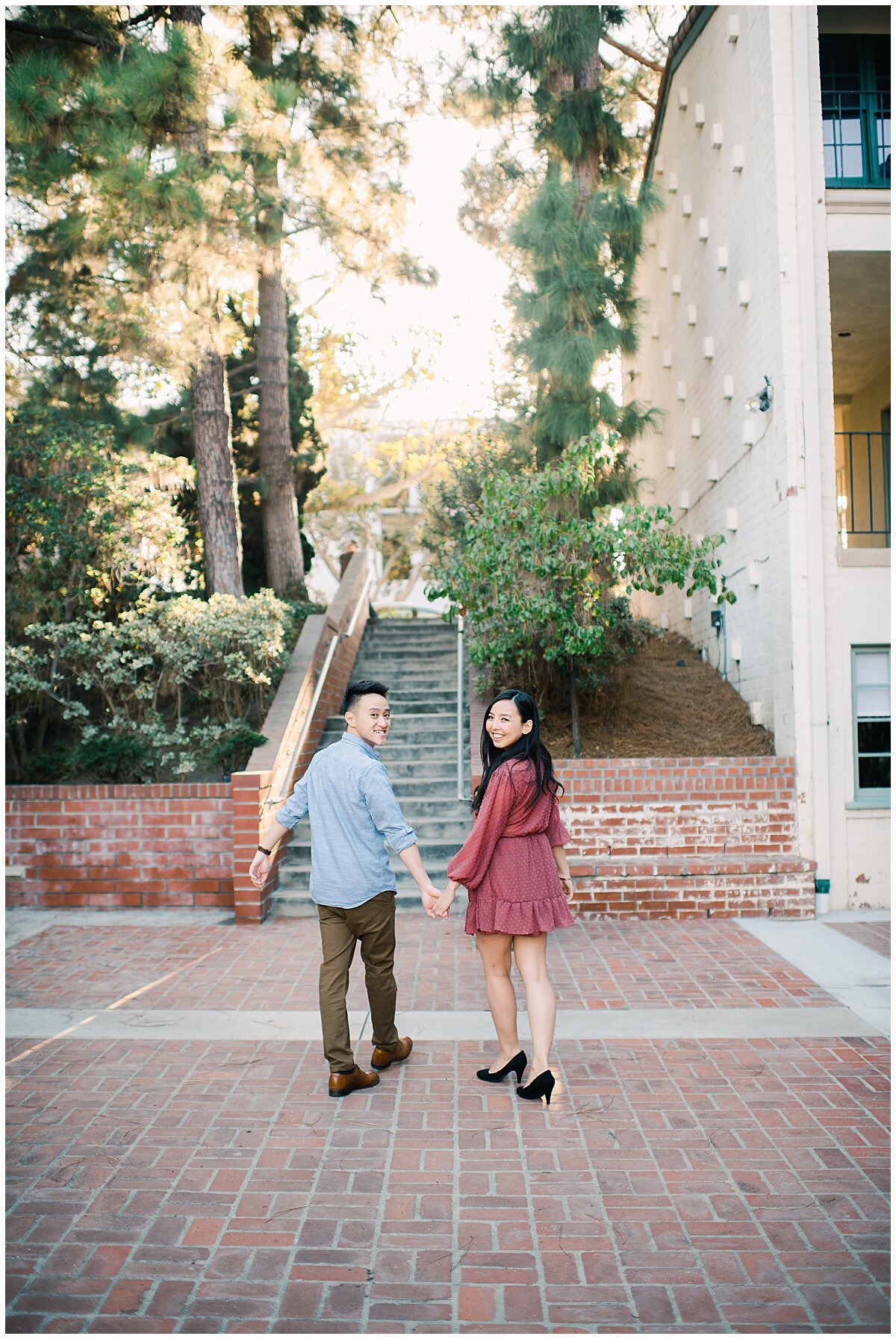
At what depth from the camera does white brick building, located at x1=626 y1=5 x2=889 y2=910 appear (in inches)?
322

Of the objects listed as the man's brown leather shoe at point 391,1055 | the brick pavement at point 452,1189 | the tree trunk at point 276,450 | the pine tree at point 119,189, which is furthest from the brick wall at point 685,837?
the tree trunk at point 276,450

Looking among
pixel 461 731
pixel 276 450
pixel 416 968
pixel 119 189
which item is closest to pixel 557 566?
pixel 461 731

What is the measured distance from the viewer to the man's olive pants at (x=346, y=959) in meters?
4.37

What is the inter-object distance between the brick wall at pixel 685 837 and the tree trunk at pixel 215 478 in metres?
4.75

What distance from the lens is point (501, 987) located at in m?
4.47

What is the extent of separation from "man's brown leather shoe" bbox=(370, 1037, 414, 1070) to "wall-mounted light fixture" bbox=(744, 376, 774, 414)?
21.5 feet

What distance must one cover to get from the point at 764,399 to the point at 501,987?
6406 millimetres

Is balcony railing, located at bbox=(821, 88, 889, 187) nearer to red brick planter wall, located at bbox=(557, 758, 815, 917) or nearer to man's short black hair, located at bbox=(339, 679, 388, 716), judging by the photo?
red brick planter wall, located at bbox=(557, 758, 815, 917)

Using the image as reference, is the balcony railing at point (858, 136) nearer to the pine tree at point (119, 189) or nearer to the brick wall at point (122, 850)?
the pine tree at point (119, 189)

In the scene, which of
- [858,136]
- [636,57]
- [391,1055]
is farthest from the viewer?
[636,57]

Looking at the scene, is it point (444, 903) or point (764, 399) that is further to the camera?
point (764, 399)

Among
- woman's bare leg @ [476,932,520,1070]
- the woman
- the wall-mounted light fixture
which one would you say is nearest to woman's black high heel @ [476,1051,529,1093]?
woman's bare leg @ [476,932,520,1070]

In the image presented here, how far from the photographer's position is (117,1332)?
2797 millimetres

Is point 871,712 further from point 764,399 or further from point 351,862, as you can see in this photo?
point 351,862
